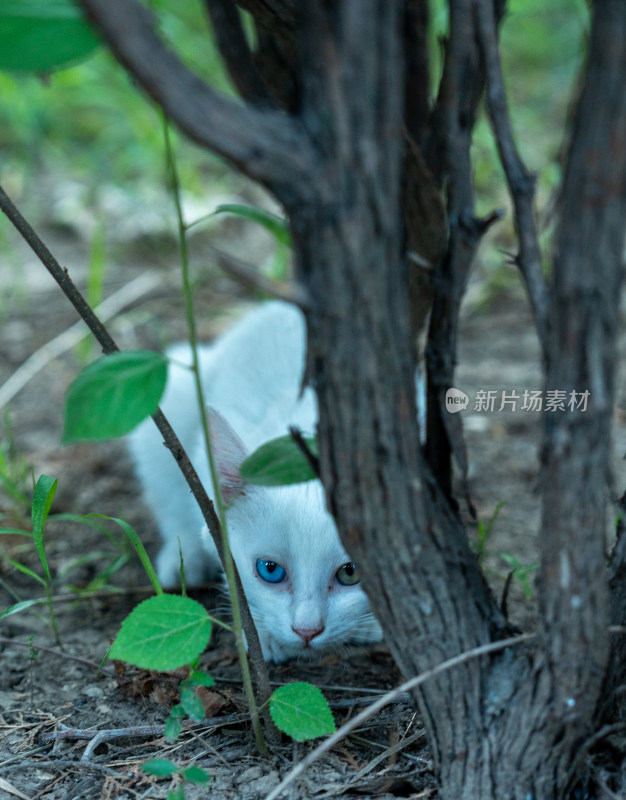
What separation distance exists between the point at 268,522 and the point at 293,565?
0.34 feet

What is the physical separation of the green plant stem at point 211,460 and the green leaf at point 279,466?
49 millimetres

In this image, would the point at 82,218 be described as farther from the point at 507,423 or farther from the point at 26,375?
the point at 507,423

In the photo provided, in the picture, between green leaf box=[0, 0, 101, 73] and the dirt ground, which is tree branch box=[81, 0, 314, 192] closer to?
green leaf box=[0, 0, 101, 73]

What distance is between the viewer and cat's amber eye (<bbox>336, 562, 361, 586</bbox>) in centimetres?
150

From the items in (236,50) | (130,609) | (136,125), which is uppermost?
(136,125)

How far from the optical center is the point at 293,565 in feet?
4.86

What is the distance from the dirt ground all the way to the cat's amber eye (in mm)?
191

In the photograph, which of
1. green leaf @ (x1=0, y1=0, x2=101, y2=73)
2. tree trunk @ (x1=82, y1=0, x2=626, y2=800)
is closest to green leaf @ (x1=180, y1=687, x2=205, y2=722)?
tree trunk @ (x1=82, y1=0, x2=626, y2=800)

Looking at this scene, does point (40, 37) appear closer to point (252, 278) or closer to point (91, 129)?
point (252, 278)

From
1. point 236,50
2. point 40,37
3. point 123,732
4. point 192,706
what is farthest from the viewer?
point 236,50

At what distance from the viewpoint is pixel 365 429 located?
87cm

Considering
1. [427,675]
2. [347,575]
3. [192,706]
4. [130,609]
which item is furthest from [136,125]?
[427,675]

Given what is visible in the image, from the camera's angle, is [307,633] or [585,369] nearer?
[585,369]

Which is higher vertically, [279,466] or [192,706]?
[279,466]
